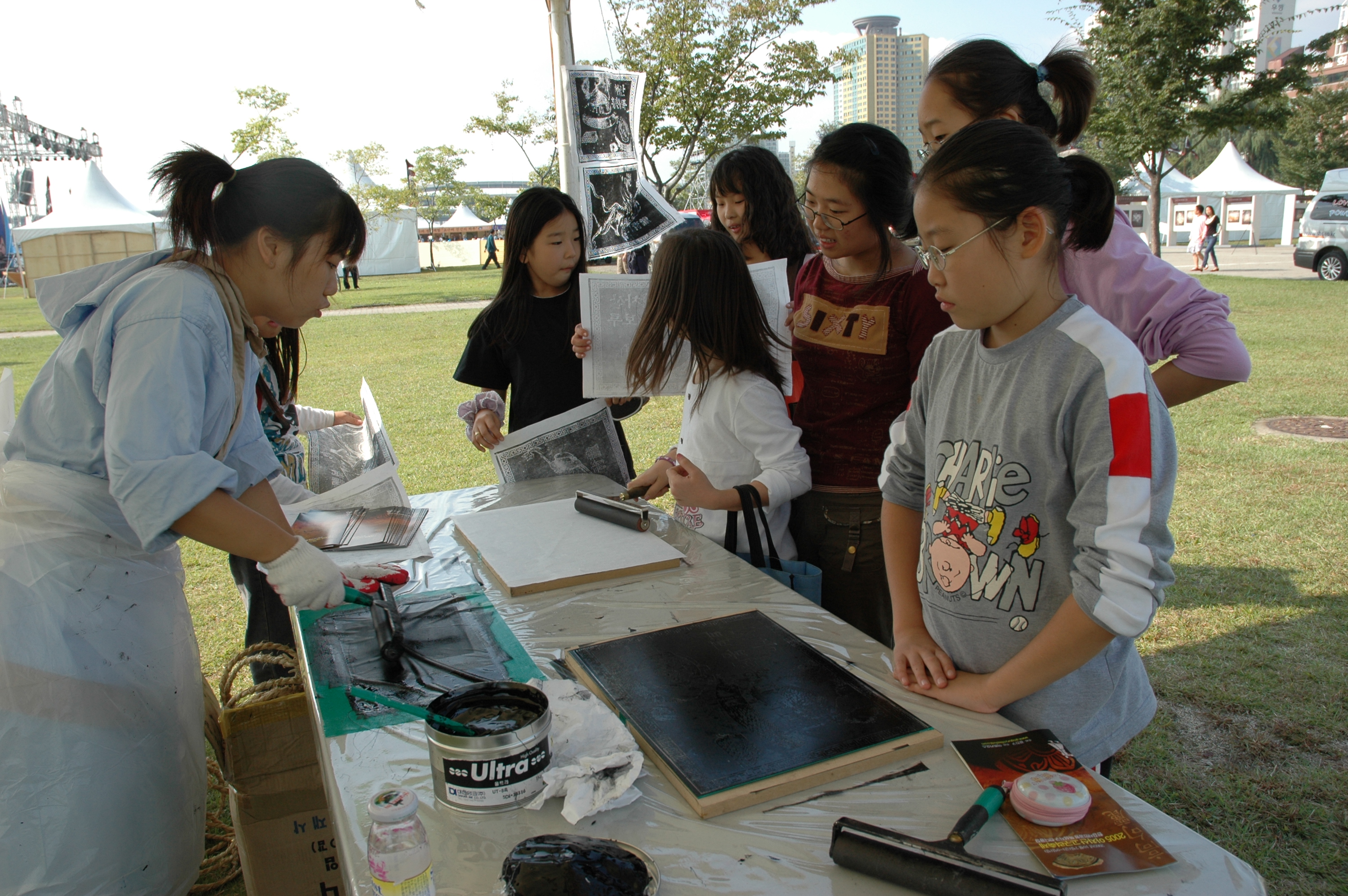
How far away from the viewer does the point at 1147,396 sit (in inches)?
39.5

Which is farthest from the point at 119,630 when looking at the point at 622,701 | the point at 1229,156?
the point at 1229,156

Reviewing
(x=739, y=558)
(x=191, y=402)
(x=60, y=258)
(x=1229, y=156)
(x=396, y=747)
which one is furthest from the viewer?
(x=1229, y=156)

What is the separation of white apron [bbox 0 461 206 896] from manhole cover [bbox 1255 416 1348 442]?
20.7ft

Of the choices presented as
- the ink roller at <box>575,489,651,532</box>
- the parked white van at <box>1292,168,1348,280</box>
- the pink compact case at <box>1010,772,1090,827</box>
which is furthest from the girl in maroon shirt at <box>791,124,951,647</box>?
the parked white van at <box>1292,168,1348,280</box>

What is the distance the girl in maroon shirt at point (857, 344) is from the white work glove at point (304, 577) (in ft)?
3.55

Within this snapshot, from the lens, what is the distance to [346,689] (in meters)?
1.22

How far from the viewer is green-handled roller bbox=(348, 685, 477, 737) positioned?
2.92ft

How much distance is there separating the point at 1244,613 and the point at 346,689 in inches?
131

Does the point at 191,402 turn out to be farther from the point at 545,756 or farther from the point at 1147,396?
the point at 1147,396

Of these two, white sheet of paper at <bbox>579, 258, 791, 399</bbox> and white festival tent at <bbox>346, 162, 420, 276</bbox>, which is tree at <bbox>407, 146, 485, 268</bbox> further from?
white sheet of paper at <bbox>579, 258, 791, 399</bbox>

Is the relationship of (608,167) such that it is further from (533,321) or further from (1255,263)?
(1255,263)

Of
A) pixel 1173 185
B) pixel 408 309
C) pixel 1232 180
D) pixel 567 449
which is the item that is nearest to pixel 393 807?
pixel 567 449

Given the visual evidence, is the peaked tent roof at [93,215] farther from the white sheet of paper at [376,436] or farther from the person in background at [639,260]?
the white sheet of paper at [376,436]

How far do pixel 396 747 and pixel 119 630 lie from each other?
67 centimetres
